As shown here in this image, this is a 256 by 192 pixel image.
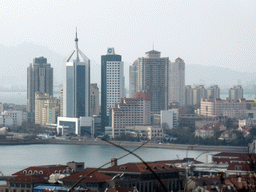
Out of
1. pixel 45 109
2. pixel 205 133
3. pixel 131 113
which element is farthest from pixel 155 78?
pixel 205 133

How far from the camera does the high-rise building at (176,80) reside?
36.2 meters

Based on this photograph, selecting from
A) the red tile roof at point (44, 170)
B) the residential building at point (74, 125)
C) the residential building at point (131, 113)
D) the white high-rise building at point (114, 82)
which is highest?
the white high-rise building at point (114, 82)

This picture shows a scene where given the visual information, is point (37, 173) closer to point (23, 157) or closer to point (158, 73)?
point (23, 157)

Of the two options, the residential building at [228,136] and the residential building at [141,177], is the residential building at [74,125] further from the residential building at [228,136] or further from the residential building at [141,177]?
the residential building at [141,177]

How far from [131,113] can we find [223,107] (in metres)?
6.52

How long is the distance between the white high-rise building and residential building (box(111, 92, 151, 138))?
1747mm

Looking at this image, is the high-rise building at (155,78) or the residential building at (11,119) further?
the high-rise building at (155,78)

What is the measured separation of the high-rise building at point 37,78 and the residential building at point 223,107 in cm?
702

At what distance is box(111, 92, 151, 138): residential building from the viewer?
77.7 feet

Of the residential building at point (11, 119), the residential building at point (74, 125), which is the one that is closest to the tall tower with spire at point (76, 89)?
the residential building at point (74, 125)

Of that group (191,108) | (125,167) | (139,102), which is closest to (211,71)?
(191,108)

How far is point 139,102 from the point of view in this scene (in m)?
24.8

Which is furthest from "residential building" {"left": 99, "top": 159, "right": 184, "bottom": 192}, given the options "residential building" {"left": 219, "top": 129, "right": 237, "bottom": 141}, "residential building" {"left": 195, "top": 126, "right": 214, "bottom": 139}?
"residential building" {"left": 195, "top": 126, "right": 214, "bottom": 139}

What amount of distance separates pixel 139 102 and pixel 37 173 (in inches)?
609
